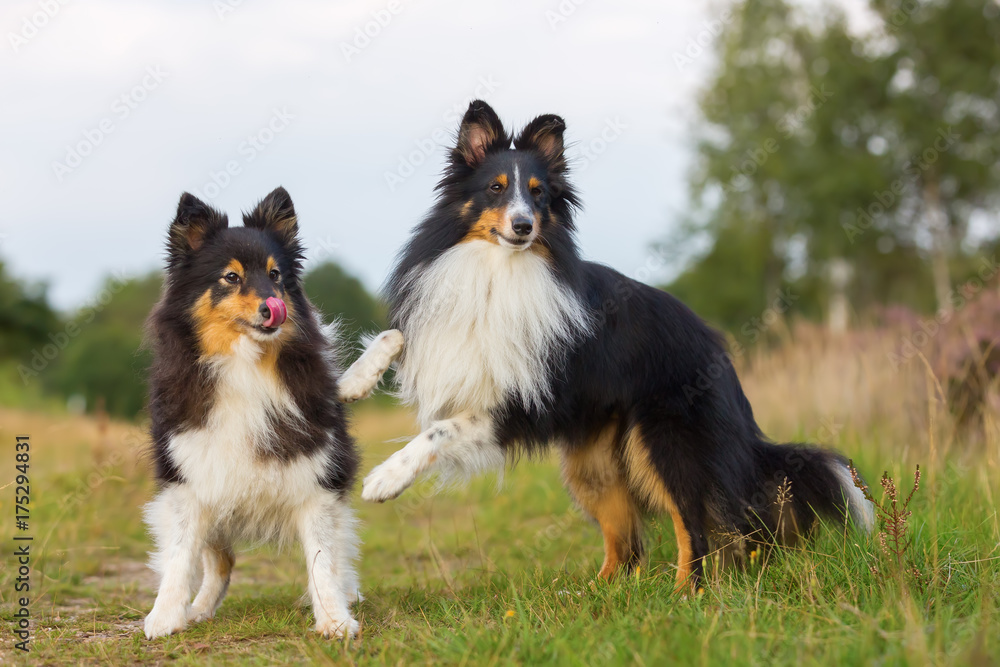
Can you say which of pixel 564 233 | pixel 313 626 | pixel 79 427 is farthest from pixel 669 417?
pixel 79 427

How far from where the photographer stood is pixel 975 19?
21859 millimetres

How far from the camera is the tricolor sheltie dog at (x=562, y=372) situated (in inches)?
171

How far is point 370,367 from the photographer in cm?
434

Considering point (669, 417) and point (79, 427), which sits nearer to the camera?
point (669, 417)

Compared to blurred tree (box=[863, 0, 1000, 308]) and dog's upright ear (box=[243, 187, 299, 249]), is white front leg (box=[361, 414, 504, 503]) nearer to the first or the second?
dog's upright ear (box=[243, 187, 299, 249])

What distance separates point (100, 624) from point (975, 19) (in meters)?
24.8

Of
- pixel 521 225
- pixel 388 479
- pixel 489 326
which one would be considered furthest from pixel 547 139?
pixel 388 479

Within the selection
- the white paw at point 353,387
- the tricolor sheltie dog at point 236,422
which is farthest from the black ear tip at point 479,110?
the white paw at point 353,387

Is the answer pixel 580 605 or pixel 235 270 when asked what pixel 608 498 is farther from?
pixel 235 270

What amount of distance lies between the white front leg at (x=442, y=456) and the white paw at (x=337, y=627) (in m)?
0.56

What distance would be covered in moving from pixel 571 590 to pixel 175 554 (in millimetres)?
1905

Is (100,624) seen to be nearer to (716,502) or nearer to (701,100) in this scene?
(716,502)

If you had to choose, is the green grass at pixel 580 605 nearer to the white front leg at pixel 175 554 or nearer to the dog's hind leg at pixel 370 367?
the white front leg at pixel 175 554

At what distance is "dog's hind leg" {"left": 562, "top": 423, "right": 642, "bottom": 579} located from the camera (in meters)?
4.91
